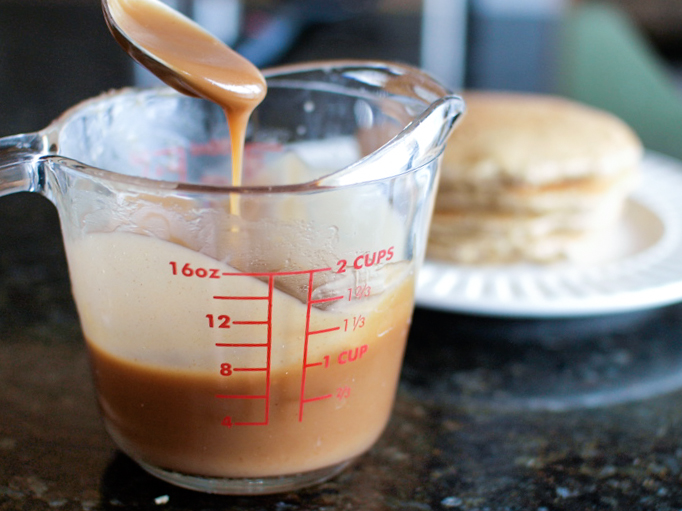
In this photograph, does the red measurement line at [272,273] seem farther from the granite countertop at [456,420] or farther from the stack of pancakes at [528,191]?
the stack of pancakes at [528,191]

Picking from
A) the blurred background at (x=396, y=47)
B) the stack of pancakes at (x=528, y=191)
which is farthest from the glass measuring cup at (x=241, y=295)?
the blurred background at (x=396, y=47)

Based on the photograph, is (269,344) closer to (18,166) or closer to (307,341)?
(307,341)

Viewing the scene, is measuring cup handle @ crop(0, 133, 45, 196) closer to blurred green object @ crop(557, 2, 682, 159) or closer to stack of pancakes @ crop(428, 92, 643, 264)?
stack of pancakes @ crop(428, 92, 643, 264)

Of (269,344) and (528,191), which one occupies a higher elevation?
(269,344)

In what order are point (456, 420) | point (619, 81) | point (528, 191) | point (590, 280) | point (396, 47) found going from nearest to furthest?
point (456, 420)
point (590, 280)
point (528, 191)
point (619, 81)
point (396, 47)

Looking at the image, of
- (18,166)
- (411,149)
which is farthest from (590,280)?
(18,166)

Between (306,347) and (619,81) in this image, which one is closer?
(306,347)

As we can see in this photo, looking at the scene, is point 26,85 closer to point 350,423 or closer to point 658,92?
point 350,423
